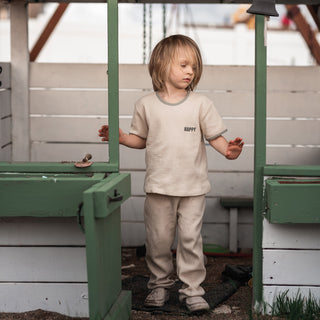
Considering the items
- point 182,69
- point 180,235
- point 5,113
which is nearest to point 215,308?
point 180,235

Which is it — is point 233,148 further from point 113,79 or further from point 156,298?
point 156,298

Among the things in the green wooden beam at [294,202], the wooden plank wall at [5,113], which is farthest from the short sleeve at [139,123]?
the wooden plank wall at [5,113]

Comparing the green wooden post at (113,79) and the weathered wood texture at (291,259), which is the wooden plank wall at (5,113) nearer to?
the green wooden post at (113,79)

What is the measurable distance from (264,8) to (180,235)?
1193 mm

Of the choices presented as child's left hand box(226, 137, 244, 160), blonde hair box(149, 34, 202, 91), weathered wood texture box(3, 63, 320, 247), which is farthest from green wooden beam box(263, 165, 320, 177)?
weathered wood texture box(3, 63, 320, 247)

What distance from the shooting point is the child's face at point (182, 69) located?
3.10 meters

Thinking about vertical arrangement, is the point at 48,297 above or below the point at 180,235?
below

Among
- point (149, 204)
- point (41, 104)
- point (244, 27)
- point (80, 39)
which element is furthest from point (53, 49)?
point (149, 204)

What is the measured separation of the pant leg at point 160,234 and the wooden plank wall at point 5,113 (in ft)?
4.51

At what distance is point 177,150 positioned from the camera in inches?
122

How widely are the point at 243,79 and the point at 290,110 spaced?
0.41m

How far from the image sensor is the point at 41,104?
4.60 meters

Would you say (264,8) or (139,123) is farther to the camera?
(139,123)

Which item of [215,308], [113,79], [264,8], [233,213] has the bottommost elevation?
[215,308]
